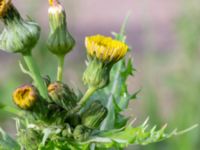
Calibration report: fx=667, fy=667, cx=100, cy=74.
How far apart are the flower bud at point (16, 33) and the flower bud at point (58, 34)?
139 millimetres

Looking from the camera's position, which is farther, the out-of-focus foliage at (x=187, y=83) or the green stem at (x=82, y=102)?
the out-of-focus foliage at (x=187, y=83)

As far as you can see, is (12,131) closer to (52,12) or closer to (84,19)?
(52,12)

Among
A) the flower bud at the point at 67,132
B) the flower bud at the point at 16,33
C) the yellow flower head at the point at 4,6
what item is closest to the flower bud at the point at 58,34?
the flower bud at the point at 16,33

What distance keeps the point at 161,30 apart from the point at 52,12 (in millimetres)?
11952

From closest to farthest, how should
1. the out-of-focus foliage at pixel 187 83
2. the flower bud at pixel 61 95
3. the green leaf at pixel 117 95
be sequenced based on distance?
the flower bud at pixel 61 95, the green leaf at pixel 117 95, the out-of-focus foliage at pixel 187 83

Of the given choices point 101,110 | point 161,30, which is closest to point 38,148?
point 101,110

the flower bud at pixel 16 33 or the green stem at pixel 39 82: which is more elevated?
the flower bud at pixel 16 33

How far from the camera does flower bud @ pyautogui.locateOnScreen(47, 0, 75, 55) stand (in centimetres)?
393

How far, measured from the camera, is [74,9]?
26.5ft

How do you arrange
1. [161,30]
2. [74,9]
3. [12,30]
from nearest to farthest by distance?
[12,30], [74,9], [161,30]

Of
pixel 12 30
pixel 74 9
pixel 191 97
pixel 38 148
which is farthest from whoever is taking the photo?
pixel 74 9

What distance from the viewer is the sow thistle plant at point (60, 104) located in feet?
11.8

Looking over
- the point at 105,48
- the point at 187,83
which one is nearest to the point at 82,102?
the point at 105,48

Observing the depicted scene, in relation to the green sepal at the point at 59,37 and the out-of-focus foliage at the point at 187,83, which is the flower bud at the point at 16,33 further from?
the out-of-focus foliage at the point at 187,83
